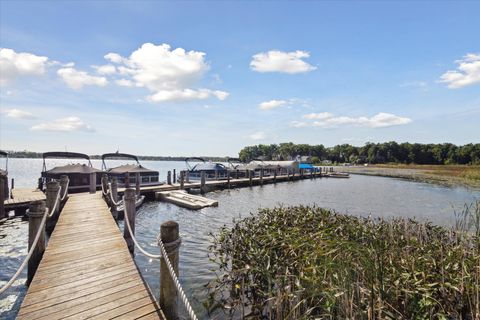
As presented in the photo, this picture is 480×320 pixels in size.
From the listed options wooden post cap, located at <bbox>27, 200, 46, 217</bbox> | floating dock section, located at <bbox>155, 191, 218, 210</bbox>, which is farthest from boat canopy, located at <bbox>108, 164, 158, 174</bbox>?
wooden post cap, located at <bbox>27, 200, 46, 217</bbox>

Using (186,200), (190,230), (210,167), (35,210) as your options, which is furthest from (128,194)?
(210,167)

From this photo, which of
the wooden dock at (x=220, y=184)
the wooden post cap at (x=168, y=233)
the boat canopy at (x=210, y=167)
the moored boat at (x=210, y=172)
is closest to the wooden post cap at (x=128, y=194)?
the wooden post cap at (x=168, y=233)

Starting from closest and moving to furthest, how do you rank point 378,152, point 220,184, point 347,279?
point 347,279
point 220,184
point 378,152

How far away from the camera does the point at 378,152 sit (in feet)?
438

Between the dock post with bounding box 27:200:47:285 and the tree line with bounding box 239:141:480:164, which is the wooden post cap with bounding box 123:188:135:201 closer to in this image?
the dock post with bounding box 27:200:47:285

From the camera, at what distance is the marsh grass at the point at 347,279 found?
14.2 feet

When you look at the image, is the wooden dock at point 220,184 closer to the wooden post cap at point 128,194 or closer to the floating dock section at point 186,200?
the floating dock section at point 186,200

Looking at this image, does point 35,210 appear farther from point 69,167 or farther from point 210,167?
point 210,167

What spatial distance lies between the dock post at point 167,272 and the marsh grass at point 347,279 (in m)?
1.20

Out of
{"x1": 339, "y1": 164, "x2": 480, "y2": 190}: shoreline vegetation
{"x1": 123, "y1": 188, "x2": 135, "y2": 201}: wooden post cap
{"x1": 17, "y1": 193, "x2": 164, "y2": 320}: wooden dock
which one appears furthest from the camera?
{"x1": 339, "y1": 164, "x2": 480, "y2": 190}: shoreline vegetation

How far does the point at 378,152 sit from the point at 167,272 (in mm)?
146244

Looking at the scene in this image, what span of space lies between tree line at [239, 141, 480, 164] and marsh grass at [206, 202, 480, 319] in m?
96.7

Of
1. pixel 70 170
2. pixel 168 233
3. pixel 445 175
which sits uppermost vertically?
pixel 70 170

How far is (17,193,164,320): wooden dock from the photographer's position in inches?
168
